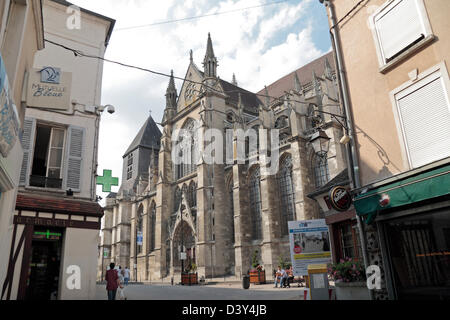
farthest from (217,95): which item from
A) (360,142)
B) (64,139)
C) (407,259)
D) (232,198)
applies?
(407,259)

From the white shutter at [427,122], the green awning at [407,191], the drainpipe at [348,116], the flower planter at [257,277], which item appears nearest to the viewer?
the green awning at [407,191]

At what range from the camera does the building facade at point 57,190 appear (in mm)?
7848

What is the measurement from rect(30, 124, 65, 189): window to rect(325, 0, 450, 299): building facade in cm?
806

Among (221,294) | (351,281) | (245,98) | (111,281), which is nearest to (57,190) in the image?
(111,281)

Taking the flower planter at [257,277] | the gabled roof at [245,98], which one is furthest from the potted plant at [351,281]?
the gabled roof at [245,98]

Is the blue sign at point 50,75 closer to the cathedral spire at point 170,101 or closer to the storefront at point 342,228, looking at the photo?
the storefront at point 342,228

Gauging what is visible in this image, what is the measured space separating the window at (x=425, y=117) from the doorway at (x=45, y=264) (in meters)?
8.78

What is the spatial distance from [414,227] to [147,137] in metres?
45.6

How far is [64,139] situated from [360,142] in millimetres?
8266

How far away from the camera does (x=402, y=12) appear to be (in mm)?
6758

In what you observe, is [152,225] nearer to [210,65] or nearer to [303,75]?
[210,65]

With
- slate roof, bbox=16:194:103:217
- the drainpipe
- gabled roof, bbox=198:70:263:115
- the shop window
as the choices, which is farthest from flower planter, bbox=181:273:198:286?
gabled roof, bbox=198:70:263:115

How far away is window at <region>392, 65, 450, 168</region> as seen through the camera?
18.9 feet

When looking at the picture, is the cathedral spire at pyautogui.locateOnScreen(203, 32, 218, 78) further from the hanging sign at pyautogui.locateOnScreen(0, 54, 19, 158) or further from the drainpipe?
the hanging sign at pyautogui.locateOnScreen(0, 54, 19, 158)
